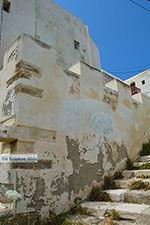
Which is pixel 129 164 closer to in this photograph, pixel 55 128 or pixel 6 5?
pixel 55 128

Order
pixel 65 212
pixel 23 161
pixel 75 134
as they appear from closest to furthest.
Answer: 1. pixel 23 161
2. pixel 65 212
3. pixel 75 134

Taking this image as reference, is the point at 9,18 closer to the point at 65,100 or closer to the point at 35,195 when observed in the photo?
the point at 65,100

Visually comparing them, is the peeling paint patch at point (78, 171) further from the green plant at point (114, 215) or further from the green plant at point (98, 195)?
the green plant at point (114, 215)

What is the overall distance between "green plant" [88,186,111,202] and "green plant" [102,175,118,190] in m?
0.13

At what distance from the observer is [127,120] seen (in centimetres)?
432

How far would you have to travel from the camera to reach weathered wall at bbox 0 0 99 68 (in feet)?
20.5

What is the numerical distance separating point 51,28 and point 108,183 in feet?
23.0

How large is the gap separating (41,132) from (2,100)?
87 cm

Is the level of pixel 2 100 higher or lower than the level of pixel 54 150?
higher

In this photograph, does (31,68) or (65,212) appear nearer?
(65,212)

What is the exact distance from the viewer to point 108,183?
3180mm

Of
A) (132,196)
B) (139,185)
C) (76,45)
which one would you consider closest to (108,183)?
→ (139,185)

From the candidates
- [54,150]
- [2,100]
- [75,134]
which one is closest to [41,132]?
[54,150]

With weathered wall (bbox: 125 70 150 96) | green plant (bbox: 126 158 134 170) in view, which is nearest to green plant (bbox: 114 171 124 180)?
green plant (bbox: 126 158 134 170)
